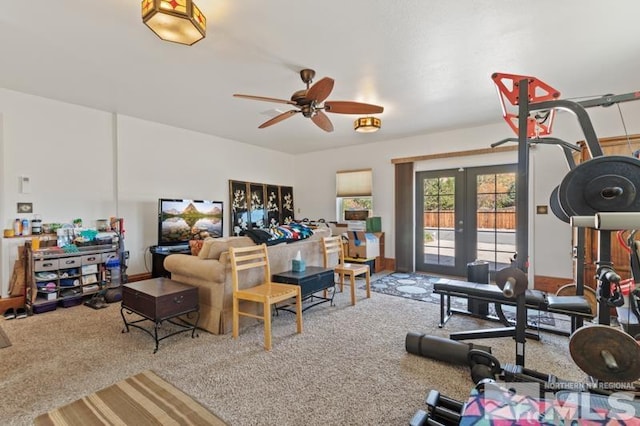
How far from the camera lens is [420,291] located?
464 centimetres

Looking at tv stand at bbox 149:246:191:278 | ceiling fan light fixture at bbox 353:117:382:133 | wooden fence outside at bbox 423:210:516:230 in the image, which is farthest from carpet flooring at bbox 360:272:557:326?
tv stand at bbox 149:246:191:278

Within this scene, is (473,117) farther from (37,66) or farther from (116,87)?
(37,66)

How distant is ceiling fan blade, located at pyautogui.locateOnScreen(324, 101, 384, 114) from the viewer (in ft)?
9.89

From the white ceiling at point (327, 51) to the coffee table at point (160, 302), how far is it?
221cm

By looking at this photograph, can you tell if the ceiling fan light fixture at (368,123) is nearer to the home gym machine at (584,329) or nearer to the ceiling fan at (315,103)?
the ceiling fan at (315,103)

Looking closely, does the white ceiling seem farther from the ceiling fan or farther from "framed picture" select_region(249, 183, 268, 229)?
"framed picture" select_region(249, 183, 268, 229)

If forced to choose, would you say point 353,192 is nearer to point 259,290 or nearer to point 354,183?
point 354,183

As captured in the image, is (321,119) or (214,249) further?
(321,119)

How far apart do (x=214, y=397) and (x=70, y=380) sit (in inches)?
44.9

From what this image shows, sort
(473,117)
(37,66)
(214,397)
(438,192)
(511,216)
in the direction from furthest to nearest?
1. (438,192)
2. (511,216)
3. (473,117)
4. (37,66)
5. (214,397)

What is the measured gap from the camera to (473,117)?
15.7ft

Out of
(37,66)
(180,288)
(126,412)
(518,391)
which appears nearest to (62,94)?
(37,66)

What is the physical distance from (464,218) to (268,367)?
4.53m

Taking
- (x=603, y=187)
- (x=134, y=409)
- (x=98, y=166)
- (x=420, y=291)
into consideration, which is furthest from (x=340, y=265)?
(x=98, y=166)
